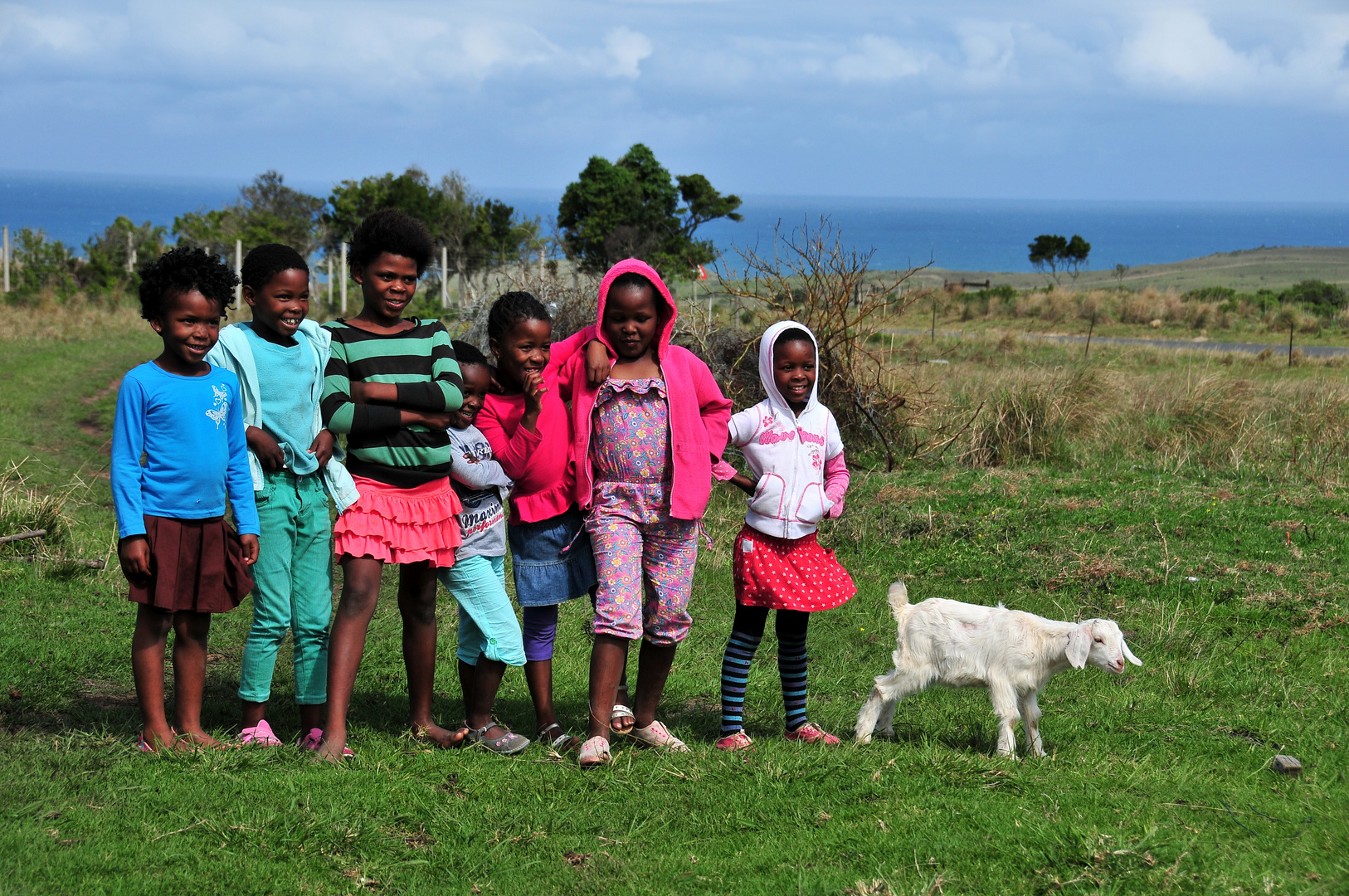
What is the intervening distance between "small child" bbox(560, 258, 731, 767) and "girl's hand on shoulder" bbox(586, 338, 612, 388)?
0.01 metres

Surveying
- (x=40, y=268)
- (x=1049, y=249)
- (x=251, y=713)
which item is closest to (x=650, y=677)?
(x=251, y=713)

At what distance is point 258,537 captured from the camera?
13.1 ft

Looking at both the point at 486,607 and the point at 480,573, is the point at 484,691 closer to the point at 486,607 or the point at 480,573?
the point at 486,607

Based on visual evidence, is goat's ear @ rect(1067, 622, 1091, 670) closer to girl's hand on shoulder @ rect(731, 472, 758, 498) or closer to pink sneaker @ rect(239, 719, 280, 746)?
girl's hand on shoulder @ rect(731, 472, 758, 498)

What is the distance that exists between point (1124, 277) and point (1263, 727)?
60023 mm

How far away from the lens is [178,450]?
3.80 meters

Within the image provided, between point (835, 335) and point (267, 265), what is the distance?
7245 mm

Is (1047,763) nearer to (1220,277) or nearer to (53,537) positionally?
(53,537)

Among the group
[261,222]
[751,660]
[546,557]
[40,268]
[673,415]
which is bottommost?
[751,660]

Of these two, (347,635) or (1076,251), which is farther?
(1076,251)

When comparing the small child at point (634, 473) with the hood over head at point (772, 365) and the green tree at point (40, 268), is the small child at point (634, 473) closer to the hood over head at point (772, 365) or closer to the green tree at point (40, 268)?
the hood over head at point (772, 365)

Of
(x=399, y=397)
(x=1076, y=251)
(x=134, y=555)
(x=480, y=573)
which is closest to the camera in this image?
(x=134, y=555)

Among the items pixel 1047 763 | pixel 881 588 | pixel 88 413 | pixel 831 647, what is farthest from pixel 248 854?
pixel 88 413

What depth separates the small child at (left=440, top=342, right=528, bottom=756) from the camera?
14.1 ft
